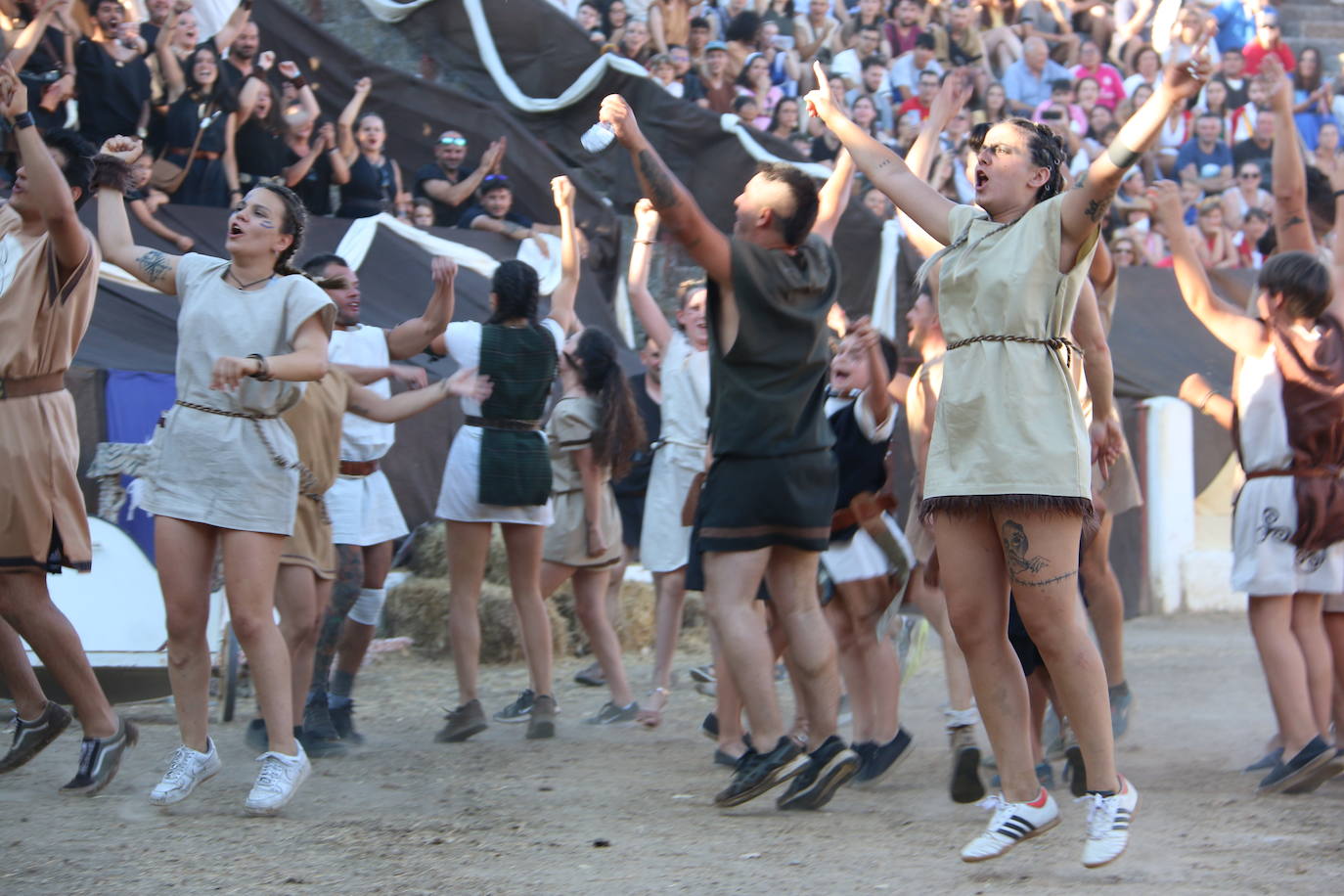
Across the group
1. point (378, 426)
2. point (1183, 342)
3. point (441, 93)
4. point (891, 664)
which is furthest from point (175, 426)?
point (1183, 342)

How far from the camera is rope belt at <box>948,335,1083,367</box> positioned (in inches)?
143

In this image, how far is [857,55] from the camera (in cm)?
1470

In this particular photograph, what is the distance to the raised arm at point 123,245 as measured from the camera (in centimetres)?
459

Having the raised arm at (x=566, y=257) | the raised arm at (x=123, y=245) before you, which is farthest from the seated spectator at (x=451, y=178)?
the raised arm at (x=123, y=245)

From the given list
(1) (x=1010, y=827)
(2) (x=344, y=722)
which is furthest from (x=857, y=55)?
(1) (x=1010, y=827)

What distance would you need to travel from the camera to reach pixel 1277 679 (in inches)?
200

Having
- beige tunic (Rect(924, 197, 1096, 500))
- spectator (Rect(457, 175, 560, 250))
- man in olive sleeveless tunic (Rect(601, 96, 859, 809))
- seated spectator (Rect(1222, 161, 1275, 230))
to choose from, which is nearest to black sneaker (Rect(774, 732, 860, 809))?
man in olive sleeveless tunic (Rect(601, 96, 859, 809))

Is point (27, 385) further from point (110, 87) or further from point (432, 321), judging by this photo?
point (110, 87)

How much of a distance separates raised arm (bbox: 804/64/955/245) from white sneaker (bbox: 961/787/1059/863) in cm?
141

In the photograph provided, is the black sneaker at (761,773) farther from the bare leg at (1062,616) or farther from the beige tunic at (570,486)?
the beige tunic at (570,486)

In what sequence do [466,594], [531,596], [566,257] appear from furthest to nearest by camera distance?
[566,257] < [531,596] < [466,594]

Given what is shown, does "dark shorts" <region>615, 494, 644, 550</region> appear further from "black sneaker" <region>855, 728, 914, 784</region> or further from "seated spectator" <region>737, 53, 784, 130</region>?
"seated spectator" <region>737, 53, 784, 130</region>

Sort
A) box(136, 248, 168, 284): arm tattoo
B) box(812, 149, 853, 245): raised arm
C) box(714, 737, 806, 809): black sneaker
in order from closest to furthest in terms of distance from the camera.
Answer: box(714, 737, 806, 809): black sneaker, box(136, 248, 168, 284): arm tattoo, box(812, 149, 853, 245): raised arm

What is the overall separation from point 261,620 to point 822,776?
1661mm
